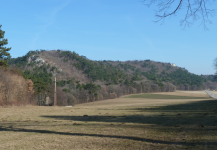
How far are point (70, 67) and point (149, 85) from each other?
7319cm

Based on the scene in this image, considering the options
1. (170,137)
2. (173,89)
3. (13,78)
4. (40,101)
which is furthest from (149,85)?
(170,137)

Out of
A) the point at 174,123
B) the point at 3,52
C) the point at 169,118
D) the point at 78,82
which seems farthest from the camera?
the point at 78,82

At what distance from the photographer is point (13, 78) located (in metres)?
37.8

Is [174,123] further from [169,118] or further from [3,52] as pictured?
[3,52]

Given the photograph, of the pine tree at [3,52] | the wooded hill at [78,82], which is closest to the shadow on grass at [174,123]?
the pine tree at [3,52]

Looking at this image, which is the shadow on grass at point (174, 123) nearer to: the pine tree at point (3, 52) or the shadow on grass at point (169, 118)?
the shadow on grass at point (169, 118)

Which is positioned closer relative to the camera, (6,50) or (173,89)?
(6,50)

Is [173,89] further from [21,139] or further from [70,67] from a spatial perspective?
[21,139]

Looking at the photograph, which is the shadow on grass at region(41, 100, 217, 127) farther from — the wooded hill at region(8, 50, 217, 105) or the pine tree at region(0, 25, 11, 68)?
the wooded hill at region(8, 50, 217, 105)

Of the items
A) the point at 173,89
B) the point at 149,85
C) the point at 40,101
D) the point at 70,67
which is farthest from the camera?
the point at 70,67

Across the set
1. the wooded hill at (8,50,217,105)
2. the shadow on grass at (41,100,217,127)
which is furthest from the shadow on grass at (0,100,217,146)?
the wooded hill at (8,50,217,105)

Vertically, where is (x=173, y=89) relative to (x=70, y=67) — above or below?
below

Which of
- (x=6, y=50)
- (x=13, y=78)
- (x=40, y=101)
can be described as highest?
(x=6, y=50)

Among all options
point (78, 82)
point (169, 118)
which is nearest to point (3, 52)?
point (169, 118)
